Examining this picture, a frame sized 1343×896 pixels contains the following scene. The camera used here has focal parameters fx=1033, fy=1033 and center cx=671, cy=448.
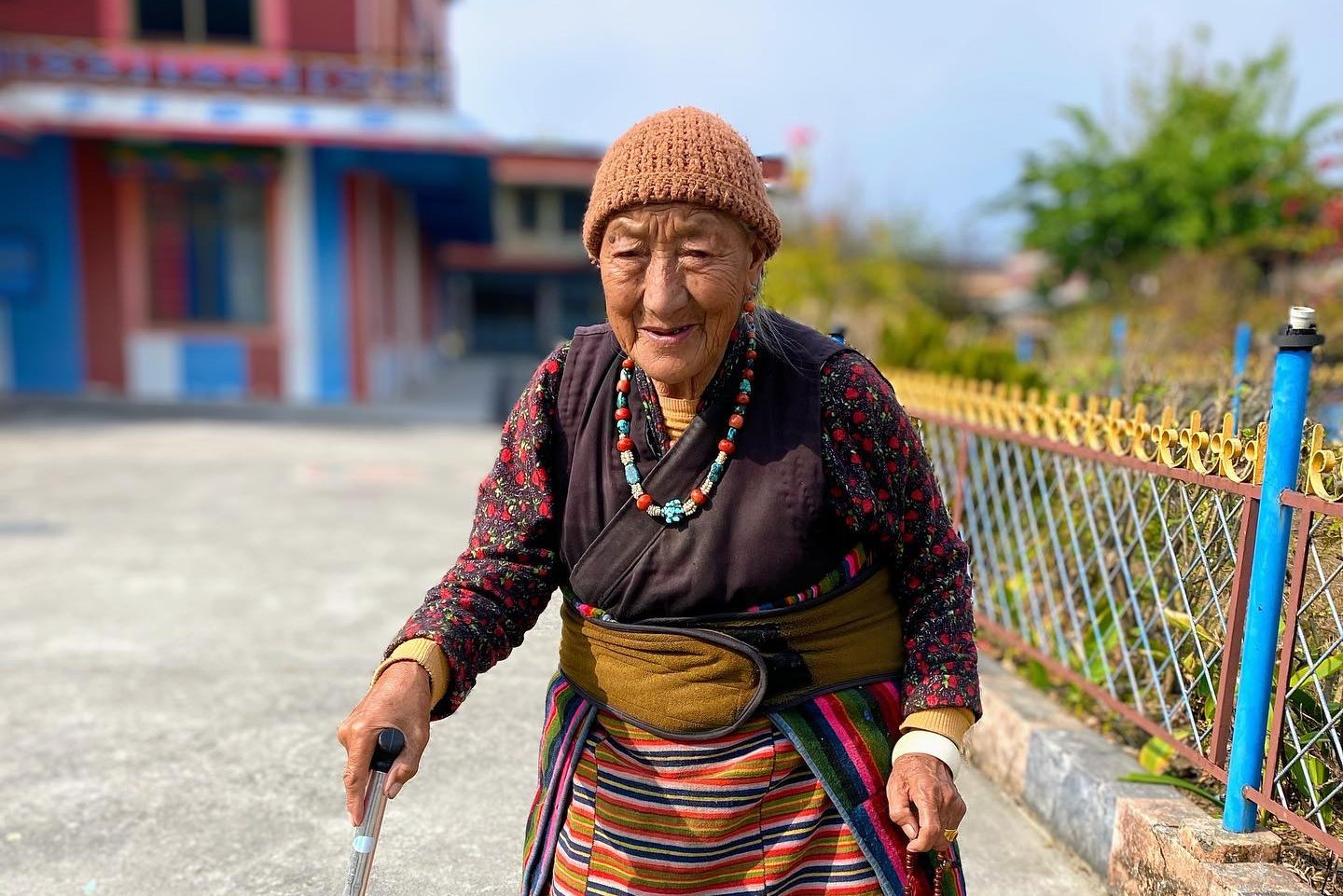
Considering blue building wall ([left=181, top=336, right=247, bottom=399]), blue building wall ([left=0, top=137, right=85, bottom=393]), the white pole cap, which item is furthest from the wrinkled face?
blue building wall ([left=0, top=137, right=85, bottom=393])

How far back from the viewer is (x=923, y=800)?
140 centimetres

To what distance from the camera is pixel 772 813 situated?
149 centimetres

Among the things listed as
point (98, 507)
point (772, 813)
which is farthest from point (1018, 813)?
point (98, 507)

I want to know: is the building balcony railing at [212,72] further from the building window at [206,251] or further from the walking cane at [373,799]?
the walking cane at [373,799]

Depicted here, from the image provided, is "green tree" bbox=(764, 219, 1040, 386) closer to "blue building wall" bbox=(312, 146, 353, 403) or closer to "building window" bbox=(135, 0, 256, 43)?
"blue building wall" bbox=(312, 146, 353, 403)

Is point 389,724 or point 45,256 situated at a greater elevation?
point 45,256

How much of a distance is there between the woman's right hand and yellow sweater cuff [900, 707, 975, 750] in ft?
2.24

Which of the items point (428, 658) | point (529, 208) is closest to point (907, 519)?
point (428, 658)

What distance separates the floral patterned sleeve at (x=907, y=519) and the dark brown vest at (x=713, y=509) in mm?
33

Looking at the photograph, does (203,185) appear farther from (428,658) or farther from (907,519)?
(907,519)

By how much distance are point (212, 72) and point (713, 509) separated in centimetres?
1339

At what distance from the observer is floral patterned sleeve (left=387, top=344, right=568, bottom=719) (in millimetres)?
1496

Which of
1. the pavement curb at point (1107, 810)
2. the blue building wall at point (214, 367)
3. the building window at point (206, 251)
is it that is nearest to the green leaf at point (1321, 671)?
the pavement curb at point (1107, 810)

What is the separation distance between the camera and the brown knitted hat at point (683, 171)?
4.53 ft
